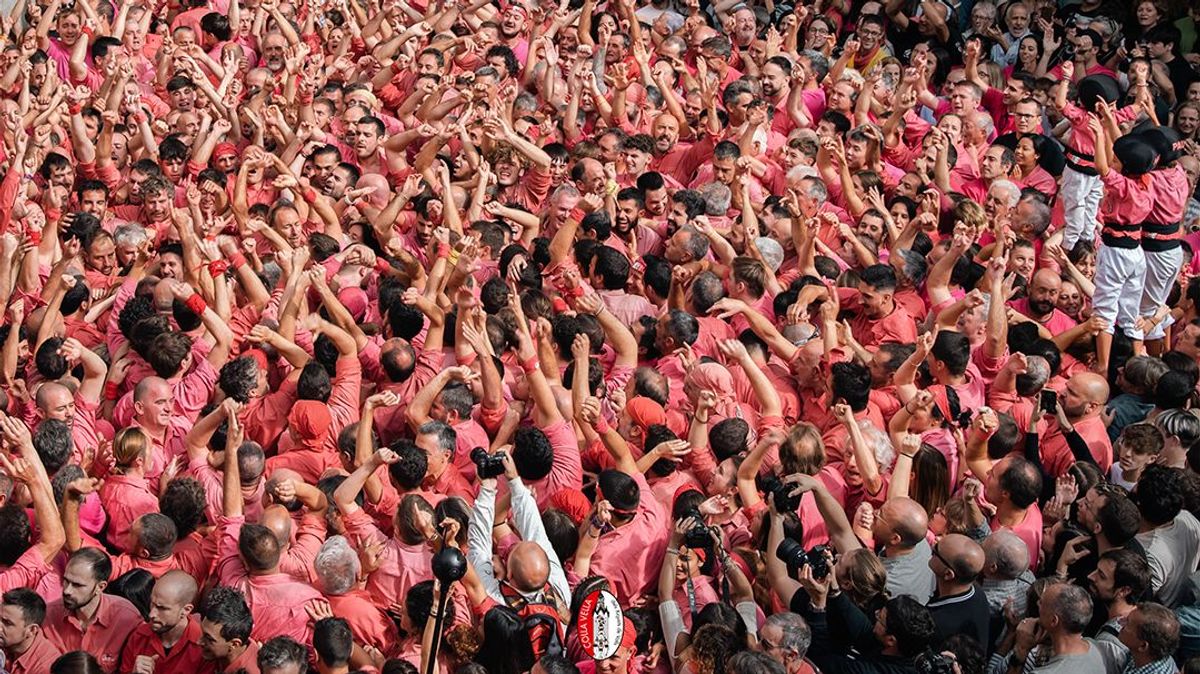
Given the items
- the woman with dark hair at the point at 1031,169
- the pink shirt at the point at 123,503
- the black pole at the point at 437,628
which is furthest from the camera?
the woman with dark hair at the point at 1031,169

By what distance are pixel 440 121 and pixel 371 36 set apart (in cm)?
233

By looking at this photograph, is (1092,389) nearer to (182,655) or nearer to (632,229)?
(632,229)

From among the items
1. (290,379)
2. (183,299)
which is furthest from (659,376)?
(183,299)

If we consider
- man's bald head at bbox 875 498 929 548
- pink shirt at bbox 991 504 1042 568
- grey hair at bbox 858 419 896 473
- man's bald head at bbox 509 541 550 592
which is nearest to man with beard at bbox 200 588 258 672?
man's bald head at bbox 509 541 550 592

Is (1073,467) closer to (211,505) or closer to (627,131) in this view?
(211,505)

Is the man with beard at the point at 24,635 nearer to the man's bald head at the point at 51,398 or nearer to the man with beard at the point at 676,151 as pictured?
the man's bald head at the point at 51,398

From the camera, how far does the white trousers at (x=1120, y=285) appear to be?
10.2 m

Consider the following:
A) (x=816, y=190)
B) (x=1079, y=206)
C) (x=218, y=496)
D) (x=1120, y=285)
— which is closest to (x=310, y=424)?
(x=218, y=496)

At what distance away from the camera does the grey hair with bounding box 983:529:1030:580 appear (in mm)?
7362

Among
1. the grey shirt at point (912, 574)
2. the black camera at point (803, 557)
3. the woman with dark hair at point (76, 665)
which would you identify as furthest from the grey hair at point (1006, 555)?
the woman with dark hair at point (76, 665)

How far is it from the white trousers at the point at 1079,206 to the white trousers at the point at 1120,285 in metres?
0.69

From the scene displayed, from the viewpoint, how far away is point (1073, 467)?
802 centimetres

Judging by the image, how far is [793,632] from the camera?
21.5ft

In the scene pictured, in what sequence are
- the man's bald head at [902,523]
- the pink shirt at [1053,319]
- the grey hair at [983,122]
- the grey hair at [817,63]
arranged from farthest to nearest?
the grey hair at [817,63]
the grey hair at [983,122]
the pink shirt at [1053,319]
the man's bald head at [902,523]
